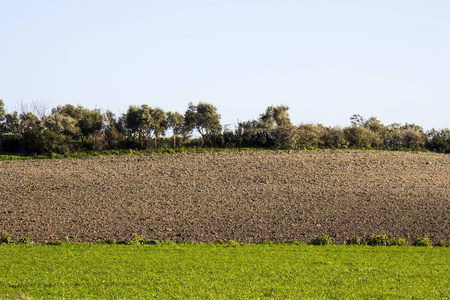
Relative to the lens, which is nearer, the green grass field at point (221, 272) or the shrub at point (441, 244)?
the green grass field at point (221, 272)

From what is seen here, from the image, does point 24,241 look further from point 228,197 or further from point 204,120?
point 204,120

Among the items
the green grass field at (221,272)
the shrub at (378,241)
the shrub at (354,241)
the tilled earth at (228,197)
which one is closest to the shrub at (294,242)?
the tilled earth at (228,197)

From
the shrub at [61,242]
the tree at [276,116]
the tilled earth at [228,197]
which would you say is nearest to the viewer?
the shrub at [61,242]

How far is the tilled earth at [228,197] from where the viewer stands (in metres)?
21.1

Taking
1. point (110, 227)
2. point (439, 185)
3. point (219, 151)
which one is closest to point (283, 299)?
point (110, 227)

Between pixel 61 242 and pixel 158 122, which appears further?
pixel 158 122

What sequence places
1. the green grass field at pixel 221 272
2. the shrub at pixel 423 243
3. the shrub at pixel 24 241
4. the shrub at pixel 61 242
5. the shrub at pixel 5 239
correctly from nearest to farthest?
the green grass field at pixel 221 272, the shrub at pixel 61 242, the shrub at pixel 24 241, the shrub at pixel 5 239, the shrub at pixel 423 243

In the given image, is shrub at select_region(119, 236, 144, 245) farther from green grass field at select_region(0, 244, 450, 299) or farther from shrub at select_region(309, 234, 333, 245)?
shrub at select_region(309, 234, 333, 245)

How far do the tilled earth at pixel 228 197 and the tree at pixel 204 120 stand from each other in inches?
188

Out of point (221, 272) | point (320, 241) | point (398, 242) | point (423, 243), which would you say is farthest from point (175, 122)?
point (221, 272)

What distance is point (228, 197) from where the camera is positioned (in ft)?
87.3

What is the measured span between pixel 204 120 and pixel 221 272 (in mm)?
28027

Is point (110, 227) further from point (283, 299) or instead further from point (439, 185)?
point (439, 185)

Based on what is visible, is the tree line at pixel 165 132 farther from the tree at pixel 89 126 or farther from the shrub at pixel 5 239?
the shrub at pixel 5 239
